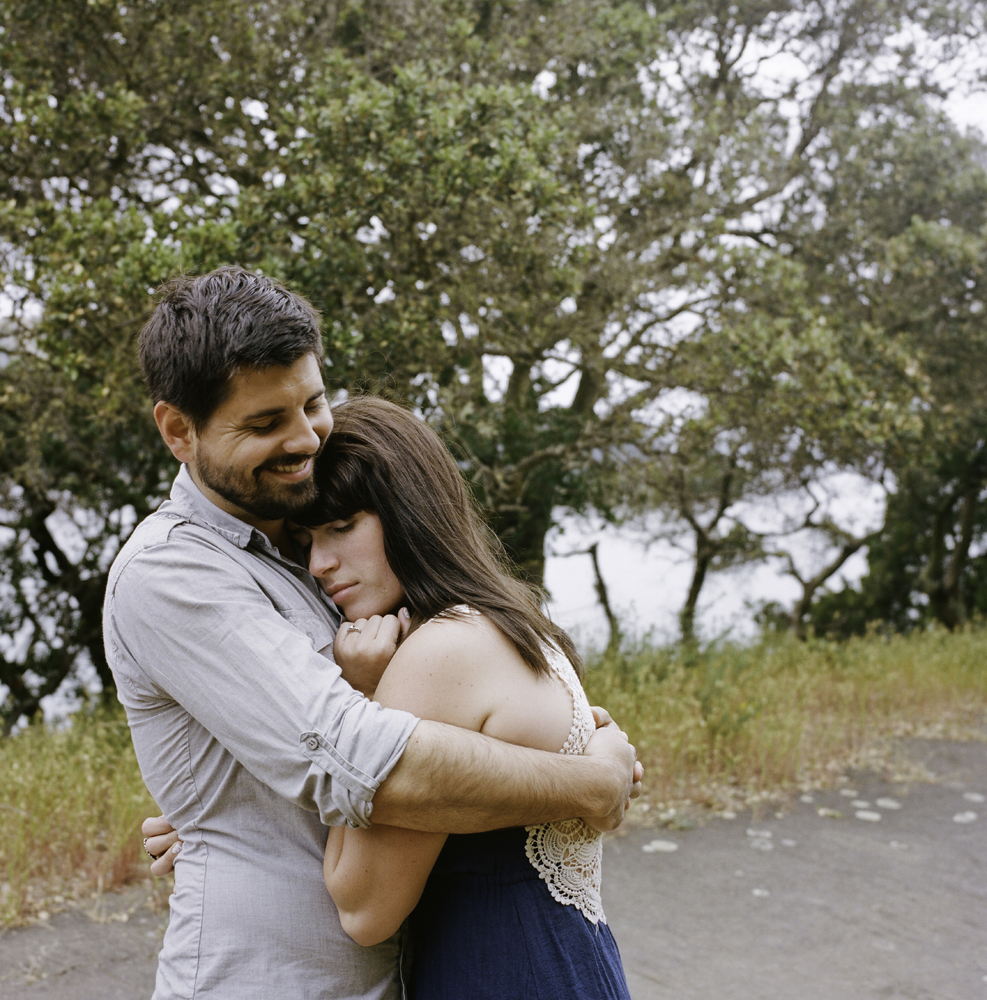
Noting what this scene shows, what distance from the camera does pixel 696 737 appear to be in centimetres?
546

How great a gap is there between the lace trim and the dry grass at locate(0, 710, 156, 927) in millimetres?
2668

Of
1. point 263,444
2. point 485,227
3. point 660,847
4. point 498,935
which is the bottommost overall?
point 660,847

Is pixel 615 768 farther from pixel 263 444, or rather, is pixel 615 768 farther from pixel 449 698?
pixel 263 444

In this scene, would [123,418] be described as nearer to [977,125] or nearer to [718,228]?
[718,228]

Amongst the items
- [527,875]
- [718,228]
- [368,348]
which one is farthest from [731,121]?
[527,875]

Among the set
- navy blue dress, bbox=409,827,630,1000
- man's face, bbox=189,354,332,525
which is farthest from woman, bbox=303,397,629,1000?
man's face, bbox=189,354,332,525

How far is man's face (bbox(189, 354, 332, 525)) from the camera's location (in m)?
1.50

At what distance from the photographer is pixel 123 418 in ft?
18.2

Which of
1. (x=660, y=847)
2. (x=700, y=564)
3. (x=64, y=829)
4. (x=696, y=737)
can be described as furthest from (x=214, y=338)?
→ (x=700, y=564)

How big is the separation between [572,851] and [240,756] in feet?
2.04

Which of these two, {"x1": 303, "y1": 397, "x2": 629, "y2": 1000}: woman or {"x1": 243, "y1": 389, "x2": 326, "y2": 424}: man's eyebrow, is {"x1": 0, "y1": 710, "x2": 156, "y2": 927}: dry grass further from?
{"x1": 243, "y1": 389, "x2": 326, "y2": 424}: man's eyebrow

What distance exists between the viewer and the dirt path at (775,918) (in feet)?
10.8

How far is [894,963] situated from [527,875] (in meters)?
2.76

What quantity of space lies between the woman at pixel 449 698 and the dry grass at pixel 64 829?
2.57 meters
